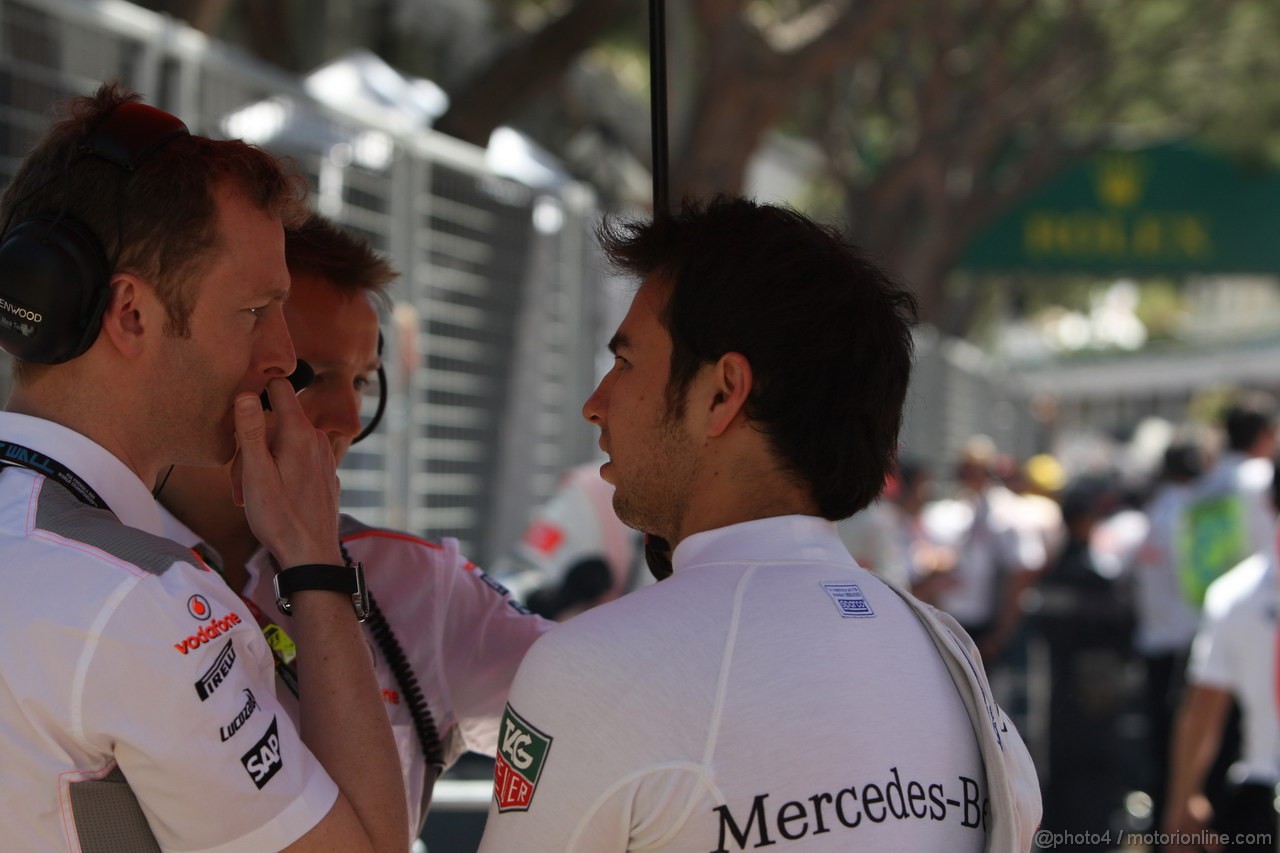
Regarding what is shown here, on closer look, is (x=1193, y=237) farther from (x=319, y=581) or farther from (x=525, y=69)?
(x=319, y=581)

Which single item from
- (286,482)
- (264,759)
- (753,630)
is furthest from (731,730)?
(286,482)

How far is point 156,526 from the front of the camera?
6.05ft

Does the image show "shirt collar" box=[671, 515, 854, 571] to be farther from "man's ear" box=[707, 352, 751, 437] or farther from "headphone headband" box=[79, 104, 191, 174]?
"headphone headband" box=[79, 104, 191, 174]

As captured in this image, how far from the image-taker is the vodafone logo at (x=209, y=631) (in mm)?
1550

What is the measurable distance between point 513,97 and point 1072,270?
34.6 feet

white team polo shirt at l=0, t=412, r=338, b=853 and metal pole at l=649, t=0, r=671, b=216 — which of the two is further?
metal pole at l=649, t=0, r=671, b=216

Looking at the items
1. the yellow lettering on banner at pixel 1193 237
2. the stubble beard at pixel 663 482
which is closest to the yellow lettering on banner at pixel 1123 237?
the yellow lettering on banner at pixel 1193 237

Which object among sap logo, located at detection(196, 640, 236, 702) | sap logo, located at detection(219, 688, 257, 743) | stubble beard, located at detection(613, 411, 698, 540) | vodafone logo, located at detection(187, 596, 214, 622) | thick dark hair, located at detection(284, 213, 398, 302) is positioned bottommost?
sap logo, located at detection(219, 688, 257, 743)

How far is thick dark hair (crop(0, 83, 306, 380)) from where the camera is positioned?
172 centimetres

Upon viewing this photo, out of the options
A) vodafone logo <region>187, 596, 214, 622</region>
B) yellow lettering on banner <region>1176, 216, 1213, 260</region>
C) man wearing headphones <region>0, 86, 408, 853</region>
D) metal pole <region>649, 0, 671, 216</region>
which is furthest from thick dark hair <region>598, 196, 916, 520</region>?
yellow lettering on banner <region>1176, 216, 1213, 260</region>

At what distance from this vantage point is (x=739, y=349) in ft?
5.93

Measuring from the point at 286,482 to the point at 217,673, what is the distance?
1.01 ft

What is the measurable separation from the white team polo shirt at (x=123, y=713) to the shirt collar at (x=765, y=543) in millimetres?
518

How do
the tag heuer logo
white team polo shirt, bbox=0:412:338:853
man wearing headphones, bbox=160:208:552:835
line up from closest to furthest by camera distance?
white team polo shirt, bbox=0:412:338:853 < the tag heuer logo < man wearing headphones, bbox=160:208:552:835
